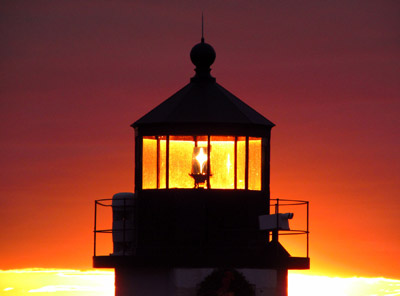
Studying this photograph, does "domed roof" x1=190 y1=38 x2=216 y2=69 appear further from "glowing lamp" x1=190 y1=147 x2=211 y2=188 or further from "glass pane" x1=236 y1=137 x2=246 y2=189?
"glowing lamp" x1=190 y1=147 x2=211 y2=188

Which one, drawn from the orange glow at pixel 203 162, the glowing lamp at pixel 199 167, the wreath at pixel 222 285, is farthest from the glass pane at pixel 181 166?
the wreath at pixel 222 285

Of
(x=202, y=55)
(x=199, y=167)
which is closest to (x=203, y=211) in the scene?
(x=199, y=167)

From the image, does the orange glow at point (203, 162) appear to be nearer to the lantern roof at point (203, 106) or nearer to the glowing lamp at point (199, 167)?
the glowing lamp at point (199, 167)

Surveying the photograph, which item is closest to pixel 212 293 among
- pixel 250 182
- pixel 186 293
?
pixel 186 293

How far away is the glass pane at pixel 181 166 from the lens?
1170 inches

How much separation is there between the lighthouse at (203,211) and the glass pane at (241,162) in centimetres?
2

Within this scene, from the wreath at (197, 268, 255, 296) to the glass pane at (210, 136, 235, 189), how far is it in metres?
1.89

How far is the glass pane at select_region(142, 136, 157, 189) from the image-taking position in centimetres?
3008

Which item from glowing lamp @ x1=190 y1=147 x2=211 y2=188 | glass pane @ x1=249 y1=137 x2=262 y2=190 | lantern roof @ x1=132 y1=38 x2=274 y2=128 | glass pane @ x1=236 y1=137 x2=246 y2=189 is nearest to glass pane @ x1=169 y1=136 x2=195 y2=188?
glowing lamp @ x1=190 y1=147 x2=211 y2=188

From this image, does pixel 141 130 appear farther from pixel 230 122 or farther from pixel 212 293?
pixel 212 293

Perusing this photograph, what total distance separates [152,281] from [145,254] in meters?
0.61

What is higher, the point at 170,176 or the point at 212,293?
the point at 170,176

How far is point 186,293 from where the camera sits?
29250 mm

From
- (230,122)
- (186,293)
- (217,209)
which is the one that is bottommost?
(186,293)
